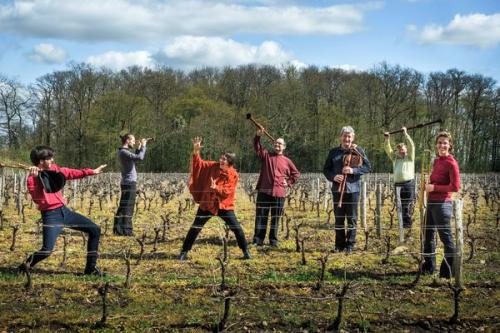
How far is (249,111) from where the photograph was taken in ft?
141

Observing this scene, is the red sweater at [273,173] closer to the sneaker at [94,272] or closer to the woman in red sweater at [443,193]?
the woman in red sweater at [443,193]

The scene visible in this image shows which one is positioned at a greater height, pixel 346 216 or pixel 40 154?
pixel 40 154

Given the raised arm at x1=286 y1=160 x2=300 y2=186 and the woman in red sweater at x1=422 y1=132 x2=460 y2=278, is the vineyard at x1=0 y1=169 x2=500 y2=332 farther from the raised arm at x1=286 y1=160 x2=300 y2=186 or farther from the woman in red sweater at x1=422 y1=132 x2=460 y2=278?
the raised arm at x1=286 y1=160 x2=300 y2=186

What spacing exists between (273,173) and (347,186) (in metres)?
1.20

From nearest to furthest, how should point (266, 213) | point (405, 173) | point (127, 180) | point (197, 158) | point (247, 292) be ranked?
point (247, 292), point (197, 158), point (266, 213), point (127, 180), point (405, 173)

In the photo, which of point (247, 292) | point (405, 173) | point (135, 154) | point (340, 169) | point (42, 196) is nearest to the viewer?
point (247, 292)

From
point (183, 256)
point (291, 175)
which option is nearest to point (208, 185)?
point (183, 256)

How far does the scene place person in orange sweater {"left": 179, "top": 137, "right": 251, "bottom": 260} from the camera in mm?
7043

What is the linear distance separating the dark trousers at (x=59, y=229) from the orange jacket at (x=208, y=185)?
1.45m

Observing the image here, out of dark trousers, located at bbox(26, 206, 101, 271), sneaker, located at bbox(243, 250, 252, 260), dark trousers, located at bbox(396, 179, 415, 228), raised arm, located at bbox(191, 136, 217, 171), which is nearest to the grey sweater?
raised arm, located at bbox(191, 136, 217, 171)

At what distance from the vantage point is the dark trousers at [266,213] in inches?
324

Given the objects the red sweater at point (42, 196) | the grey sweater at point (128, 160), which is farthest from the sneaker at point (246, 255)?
the grey sweater at point (128, 160)

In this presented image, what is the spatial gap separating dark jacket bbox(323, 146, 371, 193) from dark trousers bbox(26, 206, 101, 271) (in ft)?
11.4

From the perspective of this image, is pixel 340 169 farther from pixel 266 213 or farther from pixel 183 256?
pixel 183 256
